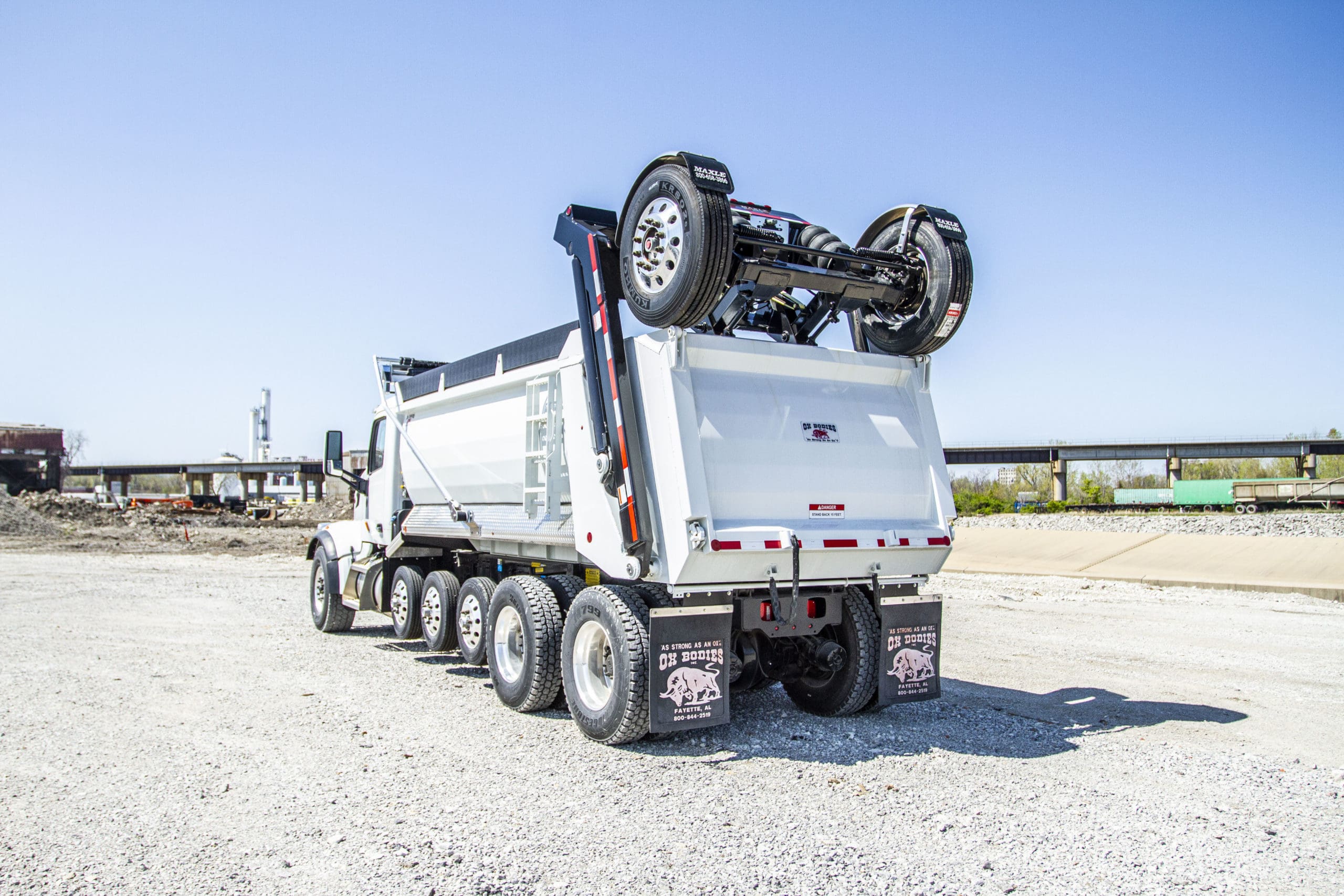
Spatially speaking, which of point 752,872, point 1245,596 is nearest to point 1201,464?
point 1245,596

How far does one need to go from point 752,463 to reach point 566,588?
1983mm

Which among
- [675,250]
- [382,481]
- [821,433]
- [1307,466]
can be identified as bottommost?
[382,481]

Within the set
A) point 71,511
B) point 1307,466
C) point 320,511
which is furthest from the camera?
point 1307,466

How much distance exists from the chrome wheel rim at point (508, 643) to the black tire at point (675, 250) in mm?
2853

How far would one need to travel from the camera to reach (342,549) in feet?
38.6

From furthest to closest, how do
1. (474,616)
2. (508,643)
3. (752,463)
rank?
(474,616) < (508,643) < (752,463)

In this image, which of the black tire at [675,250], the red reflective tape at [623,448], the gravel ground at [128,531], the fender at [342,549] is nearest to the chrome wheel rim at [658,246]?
the black tire at [675,250]

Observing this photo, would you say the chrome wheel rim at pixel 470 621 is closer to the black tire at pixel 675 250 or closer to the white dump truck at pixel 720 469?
the white dump truck at pixel 720 469

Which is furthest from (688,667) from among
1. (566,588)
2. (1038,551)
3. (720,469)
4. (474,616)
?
(1038,551)

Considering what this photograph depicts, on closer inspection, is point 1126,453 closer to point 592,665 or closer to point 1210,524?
point 1210,524

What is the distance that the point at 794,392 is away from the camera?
6582 mm

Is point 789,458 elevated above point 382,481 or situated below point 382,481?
above

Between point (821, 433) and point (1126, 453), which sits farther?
point (1126, 453)

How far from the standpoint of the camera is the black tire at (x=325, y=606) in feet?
38.0
